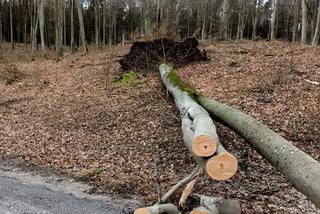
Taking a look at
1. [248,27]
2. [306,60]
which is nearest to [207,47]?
[306,60]

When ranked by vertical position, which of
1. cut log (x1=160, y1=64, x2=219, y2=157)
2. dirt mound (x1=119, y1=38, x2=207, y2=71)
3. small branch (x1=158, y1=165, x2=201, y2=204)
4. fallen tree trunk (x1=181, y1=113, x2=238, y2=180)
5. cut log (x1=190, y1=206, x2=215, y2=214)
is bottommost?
cut log (x1=190, y1=206, x2=215, y2=214)

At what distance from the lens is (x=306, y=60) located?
435 inches

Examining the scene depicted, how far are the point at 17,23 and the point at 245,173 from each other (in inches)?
1444

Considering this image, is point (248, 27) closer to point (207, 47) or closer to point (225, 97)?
point (207, 47)

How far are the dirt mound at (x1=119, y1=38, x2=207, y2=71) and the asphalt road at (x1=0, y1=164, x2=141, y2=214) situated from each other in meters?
6.73

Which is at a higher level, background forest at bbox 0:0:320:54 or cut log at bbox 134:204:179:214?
background forest at bbox 0:0:320:54

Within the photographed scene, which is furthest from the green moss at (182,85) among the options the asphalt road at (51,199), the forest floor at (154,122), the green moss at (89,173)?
the asphalt road at (51,199)

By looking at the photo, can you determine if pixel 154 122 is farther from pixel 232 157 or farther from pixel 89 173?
pixel 232 157

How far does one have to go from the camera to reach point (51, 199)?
562 centimetres

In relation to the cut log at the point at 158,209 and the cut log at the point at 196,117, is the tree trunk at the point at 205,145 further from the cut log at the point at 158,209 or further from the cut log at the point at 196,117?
the cut log at the point at 158,209

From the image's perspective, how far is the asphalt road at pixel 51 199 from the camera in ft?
17.2

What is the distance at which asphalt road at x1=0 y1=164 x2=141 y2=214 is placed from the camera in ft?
17.2

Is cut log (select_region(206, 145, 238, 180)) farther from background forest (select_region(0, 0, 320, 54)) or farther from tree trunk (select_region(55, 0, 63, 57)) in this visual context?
background forest (select_region(0, 0, 320, 54))

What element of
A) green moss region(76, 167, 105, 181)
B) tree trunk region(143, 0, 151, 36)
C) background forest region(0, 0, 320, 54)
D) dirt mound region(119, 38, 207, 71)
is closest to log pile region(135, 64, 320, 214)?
green moss region(76, 167, 105, 181)
